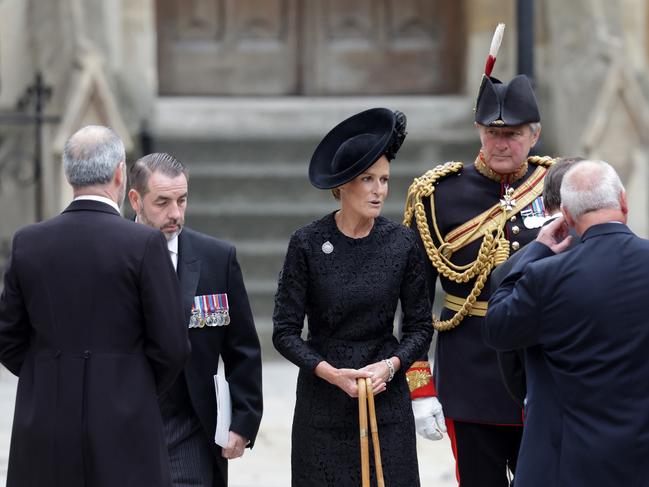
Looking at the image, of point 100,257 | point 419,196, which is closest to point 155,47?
point 419,196

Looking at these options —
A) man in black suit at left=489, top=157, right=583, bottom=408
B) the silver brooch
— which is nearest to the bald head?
man in black suit at left=489, top=157, right=583, bottom=408

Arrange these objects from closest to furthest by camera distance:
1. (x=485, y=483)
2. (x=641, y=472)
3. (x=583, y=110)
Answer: (x=641, y=472)
(x=485, y=483)
(x=583, y=110)

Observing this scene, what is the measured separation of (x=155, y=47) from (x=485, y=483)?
7264mm

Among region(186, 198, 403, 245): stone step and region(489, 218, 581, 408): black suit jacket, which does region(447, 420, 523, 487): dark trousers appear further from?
region(186, 198, 403, 245): stone step

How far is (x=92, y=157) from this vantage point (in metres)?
4.53

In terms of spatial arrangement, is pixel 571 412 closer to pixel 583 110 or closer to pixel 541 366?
pixel 541 366

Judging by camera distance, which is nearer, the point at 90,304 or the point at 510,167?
the point at 90,304

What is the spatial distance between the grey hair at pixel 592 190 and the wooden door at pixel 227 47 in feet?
26.2

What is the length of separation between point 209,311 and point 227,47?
728 cm

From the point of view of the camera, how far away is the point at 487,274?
545 cm

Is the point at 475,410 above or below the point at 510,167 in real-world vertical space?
below

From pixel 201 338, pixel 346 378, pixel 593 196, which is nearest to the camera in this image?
pixel 593 196

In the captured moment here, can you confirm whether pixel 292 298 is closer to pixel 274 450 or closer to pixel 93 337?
pixel 93 337

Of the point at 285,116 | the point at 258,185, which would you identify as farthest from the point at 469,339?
the point at 285,116
